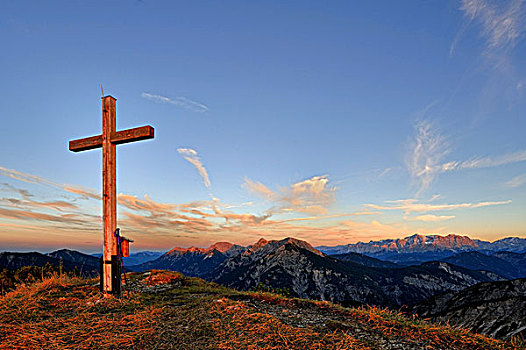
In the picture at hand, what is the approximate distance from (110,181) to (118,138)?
6.13ft

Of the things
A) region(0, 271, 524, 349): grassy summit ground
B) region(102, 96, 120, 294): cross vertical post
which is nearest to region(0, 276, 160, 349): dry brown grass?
region(0, 271, 524, 349): grassy summit ground

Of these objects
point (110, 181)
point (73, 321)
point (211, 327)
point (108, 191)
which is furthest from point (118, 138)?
point (211, 327)

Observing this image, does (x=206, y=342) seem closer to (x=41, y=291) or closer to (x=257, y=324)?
(x=257, y=324)

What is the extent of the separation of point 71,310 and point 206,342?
614 centimetres

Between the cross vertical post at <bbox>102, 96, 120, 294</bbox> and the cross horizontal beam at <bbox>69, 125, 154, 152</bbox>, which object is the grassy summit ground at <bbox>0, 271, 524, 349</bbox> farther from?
the cross horizontal beam at <bbox>69, 125, 154, 152</bbox>

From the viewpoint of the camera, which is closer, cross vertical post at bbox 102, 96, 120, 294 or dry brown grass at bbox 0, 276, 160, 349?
dry brown grass at bbox 0, 276, 160, 349

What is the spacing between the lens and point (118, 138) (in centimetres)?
1206

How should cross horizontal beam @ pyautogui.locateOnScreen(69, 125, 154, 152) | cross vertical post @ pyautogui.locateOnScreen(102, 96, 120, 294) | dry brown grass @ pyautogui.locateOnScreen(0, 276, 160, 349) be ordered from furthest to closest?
cross horizontal beam @ pyautogui.locateOnScreen(69, 125, 154, 152), cross vertical post @ pyautogui.locateOnScreen(102, 96, 120, 294), dry brown grass @ pyautogui.locateOnScreen(0, 276, 160, 349)

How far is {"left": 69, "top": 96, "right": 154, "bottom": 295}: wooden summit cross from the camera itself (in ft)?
37.0

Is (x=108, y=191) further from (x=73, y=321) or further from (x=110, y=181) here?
(x=73, y=321)

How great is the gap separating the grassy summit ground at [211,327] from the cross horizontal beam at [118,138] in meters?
6.31

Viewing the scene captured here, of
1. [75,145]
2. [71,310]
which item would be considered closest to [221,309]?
[71,310]

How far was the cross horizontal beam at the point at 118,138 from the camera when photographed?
11.7 m

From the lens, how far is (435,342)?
614cm
